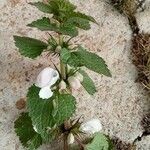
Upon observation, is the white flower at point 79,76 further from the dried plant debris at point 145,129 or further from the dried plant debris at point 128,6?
the dried plant debris at point 128,6

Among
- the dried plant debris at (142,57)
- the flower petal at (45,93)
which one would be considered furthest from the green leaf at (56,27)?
the dried plant debris at (142,57)

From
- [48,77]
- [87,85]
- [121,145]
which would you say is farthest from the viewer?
[121,145]

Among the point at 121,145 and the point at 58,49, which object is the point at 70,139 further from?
the point at 58,49

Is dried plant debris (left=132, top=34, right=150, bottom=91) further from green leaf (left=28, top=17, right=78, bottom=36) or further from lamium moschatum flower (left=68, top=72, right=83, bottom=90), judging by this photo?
green leaf (left=28, top=17, right=78, bottom=36)

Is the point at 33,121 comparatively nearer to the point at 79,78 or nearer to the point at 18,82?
the point at 79,78

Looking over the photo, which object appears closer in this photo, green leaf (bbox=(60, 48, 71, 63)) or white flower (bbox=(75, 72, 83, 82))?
green leaf (bbox=(60, 48, 71, 63))

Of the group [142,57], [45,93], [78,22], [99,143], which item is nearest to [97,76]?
[142,57]

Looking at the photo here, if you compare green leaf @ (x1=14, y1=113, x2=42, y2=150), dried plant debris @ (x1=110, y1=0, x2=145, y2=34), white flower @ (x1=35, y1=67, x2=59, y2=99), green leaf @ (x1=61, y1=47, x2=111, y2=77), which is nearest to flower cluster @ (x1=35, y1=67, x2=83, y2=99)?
white flower @ (x1=35, y1=67, x2=59, y2=99)
